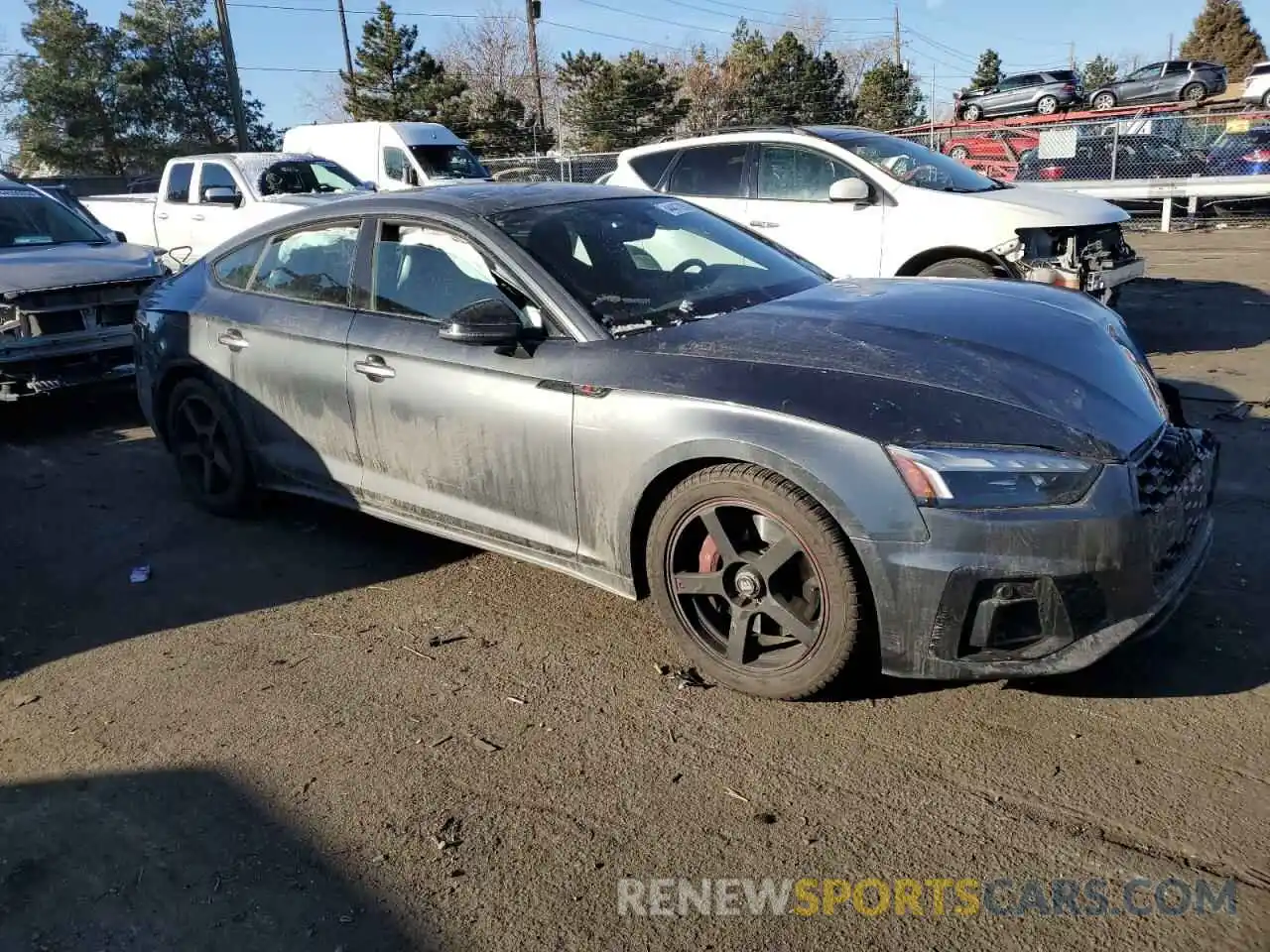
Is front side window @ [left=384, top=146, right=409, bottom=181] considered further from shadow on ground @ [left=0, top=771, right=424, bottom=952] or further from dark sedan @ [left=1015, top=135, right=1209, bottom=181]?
shadow on ground @ [left=0, top=771, right=424, bottom=952]

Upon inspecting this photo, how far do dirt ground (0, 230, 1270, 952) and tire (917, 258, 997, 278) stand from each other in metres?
3.59

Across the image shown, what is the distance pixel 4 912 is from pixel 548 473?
2.04 meters

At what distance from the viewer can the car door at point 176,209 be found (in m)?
12.7

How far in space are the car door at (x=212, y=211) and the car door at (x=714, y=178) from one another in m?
6.03

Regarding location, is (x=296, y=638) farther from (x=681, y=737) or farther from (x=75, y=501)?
(x=75, y=501)

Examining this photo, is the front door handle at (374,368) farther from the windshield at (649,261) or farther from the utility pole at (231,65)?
the utility pole at (231,65)

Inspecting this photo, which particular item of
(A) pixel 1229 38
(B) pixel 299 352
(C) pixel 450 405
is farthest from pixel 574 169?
(A) pixel 1229 38

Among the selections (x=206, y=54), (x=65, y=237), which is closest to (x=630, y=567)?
(x=65, y=237)

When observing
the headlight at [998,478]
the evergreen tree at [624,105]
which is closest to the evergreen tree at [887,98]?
the evergreen tree at [624,105]

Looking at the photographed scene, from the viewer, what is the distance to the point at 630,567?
3.55 m

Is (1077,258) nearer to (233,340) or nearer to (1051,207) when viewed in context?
(1051,207)

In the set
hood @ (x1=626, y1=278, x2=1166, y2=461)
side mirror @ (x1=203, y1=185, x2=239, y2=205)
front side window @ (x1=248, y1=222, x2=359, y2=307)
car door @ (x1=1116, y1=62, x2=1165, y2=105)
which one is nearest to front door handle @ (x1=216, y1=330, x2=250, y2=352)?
front side window @ (x1=248, y1=222, x2=359, y2=307)

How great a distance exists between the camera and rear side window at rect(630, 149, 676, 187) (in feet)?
29.8

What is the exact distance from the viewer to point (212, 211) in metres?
12.5
